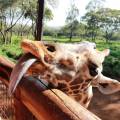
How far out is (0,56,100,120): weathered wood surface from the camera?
22.6 inches

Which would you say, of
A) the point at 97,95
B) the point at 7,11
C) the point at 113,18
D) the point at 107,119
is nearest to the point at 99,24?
the point at 113,18

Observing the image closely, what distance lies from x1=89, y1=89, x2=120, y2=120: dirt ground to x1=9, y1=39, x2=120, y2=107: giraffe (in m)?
5.56

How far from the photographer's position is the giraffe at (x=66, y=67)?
2.39ft

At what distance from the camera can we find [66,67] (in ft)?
2.57

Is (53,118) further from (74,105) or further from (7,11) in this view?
(7,11)

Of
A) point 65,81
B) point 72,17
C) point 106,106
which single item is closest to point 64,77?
point 65,81

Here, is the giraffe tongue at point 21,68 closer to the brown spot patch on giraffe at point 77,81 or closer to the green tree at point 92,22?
the brown spot patch on giraffe at point 77,81

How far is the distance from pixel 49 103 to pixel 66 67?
0.54 ft

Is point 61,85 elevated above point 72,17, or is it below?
above

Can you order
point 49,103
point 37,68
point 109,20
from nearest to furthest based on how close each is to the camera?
point 49,103 → point 37,68 → point 109,20

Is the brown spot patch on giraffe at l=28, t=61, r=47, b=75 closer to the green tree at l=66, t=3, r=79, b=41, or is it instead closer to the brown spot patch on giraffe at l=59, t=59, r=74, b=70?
the brown spot patch on giraffe at l=59, t=59, r=74, b=70

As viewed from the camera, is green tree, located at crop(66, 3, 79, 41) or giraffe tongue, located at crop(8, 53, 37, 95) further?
green tree, located at crop(66, 3, 79, 41)

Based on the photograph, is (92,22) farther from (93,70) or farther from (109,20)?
(93,70)

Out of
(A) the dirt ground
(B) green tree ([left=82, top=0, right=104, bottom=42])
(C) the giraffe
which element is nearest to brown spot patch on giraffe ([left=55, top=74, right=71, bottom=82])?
(C) the giraffe
